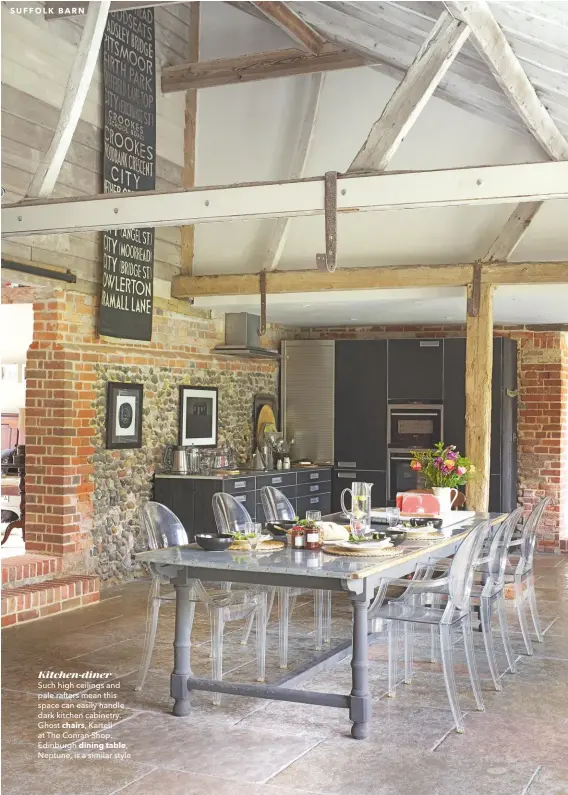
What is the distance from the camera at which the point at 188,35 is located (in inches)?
351

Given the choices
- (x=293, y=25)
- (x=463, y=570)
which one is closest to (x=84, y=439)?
(x=463, y=570)

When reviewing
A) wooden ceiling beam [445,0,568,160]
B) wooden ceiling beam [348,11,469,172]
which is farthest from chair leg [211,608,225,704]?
wooden ceiling beam [445,0,568,160]

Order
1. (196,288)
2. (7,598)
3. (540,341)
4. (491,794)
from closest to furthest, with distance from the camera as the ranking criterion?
(491,794) < (7,598) < (196,288) < (540,341)

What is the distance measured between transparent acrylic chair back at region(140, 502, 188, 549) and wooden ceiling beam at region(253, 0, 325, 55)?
4.40 metres

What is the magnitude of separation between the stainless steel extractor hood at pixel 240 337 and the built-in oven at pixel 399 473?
2.15m

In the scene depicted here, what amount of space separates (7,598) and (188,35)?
566cm

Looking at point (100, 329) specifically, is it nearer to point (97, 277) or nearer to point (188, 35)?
point (97, 277)

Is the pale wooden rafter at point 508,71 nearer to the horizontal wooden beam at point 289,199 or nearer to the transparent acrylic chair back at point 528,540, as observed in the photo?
the horizontal wooden beam at point 289,199

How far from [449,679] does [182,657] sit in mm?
1329

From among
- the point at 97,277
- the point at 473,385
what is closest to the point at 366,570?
the point at 473,385

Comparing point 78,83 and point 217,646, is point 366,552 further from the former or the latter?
point 78,83

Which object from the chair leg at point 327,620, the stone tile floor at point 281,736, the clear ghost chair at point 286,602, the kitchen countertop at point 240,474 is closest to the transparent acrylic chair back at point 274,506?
the clear ghost chair at point 286,602

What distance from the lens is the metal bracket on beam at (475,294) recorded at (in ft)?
25.4

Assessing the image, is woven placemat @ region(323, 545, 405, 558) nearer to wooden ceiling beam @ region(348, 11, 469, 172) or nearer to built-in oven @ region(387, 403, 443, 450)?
wooden ceiling beam @ region(348, 11, 469, 172)
